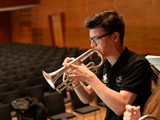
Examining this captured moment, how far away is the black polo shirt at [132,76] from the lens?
1.86 metres

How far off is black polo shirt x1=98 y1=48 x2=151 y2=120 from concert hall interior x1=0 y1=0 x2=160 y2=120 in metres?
0.10

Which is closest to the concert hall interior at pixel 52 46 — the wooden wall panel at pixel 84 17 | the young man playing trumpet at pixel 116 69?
the wooden wall panel at pixel 84 17

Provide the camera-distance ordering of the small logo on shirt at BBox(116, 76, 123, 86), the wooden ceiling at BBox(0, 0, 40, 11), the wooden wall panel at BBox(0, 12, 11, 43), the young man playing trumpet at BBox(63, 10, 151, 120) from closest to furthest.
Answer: the young man playing trumpet at BBox(63, 10, 151, 120)
the small logo on shirt at BBox(116, 76, 123, 86)
the wooden ceiling at BBox(0, 0, 40, 11)
the wooden wall panel at BBox(0, 12, 11, 43)

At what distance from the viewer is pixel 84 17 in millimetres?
13734

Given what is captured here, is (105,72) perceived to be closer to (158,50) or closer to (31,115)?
(31,115)

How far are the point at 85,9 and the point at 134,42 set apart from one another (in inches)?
139

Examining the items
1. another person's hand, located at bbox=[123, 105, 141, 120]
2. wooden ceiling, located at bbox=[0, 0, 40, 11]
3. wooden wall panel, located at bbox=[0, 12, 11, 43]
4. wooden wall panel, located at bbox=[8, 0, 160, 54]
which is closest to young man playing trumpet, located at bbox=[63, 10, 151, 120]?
another person's hand, located at bbox=[123, 105, 141, 120]

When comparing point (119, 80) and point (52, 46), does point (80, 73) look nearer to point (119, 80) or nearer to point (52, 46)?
point (119, 80)

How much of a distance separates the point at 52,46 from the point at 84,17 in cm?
242

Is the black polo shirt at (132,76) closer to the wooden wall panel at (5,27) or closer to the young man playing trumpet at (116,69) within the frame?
the young man playing trumpet at (116,69)

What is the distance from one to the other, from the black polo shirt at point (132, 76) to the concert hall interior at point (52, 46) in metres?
0.10

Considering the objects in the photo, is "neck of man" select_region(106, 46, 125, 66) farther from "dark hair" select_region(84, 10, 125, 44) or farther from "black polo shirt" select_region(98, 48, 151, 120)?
"dark hair" select_region(84, 10, 125, 44)

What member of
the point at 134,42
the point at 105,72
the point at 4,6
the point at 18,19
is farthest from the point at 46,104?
the point at 18,19

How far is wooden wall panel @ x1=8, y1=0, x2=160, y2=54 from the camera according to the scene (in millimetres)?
10305
